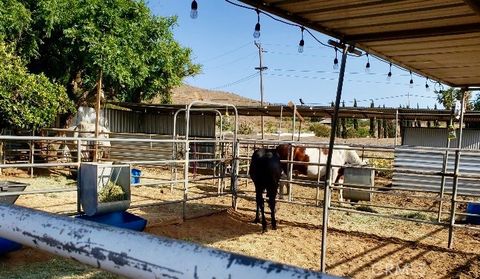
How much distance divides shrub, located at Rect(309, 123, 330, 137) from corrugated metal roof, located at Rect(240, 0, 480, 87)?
28.8 meters

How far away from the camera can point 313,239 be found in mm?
6113


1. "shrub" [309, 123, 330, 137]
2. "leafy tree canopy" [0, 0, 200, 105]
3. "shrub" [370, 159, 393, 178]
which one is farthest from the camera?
"shrub" [309, 123, 330, 137]

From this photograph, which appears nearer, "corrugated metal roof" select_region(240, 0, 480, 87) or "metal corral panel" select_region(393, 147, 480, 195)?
"corrugated metal roof" select_region(240, 0, 480, 87)

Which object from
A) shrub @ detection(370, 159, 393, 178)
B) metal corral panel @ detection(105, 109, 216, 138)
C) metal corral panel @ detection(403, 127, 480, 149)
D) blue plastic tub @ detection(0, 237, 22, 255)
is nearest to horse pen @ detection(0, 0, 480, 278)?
blue plastic tub @ detection(0, 237, 22, 255)

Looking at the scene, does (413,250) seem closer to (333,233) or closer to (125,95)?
(333,233)

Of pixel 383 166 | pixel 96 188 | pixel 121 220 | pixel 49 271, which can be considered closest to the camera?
pixel 49 271

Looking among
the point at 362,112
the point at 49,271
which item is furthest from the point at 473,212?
the point at 362,112

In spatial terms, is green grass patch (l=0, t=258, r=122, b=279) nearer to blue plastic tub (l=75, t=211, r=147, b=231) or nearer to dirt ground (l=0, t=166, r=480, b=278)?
dirt ground (l=0, t=166, r=480, b=278)

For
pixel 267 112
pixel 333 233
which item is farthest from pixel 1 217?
pixel 267 112

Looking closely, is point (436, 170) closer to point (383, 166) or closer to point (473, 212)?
point (473, 212)

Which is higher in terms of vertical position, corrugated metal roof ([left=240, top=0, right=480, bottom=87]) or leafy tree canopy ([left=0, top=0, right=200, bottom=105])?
leafy tree canopy ([left=0, top=0, right=200, bottom=105])

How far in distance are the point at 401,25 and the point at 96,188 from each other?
11.6ft

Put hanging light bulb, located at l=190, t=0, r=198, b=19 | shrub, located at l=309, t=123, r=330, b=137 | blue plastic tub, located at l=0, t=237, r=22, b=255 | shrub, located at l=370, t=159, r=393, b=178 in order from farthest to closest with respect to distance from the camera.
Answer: shrub, located at l=309, t=123, r=330, b=137, shrub, located at l=370, t=159, r=393, b=178, blue plastic tub, located at l=0, t=237, r=22, b=255, hanging light bulb, located at l=190, t=0, r=198, b=19

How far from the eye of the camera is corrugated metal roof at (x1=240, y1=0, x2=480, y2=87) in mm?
3000
